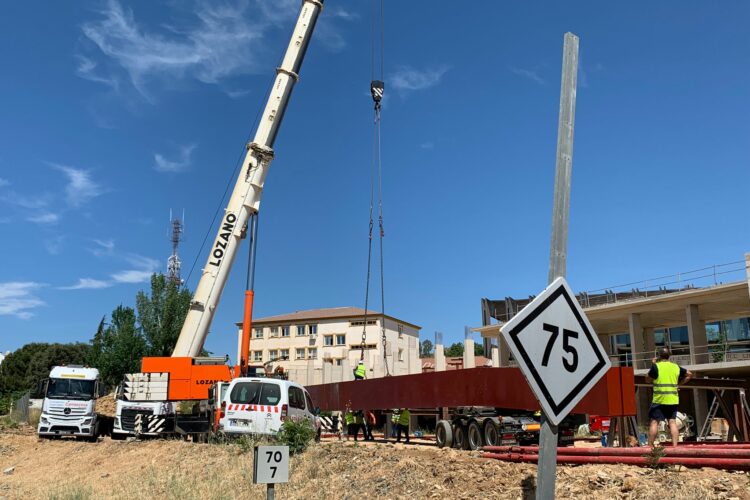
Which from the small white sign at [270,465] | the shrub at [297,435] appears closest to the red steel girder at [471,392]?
the shrub at [297,435]

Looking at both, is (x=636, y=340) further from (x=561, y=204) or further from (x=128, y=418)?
(x=561, y=204)

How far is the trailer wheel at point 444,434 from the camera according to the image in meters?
17.4

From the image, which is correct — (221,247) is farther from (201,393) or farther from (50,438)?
(50,438)

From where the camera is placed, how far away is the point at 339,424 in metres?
24.2

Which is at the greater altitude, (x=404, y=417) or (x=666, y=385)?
(x=666, y=385)

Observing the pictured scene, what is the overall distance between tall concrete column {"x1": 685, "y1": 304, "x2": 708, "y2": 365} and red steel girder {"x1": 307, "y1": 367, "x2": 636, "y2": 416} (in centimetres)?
2376

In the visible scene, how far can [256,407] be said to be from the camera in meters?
18.0

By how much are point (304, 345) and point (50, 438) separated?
53897mm

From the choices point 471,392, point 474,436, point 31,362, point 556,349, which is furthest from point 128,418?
point 31,362

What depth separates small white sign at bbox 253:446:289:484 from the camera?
8.13 m

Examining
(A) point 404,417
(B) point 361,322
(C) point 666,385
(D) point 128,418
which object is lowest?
(D) point 128,418

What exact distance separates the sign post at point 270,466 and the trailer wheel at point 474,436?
8885 millimetres

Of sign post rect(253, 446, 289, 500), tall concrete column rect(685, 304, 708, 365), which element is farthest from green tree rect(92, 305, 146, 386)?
sign post rect(253, 446, 289, 500)

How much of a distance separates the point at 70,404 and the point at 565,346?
27.3 meters
